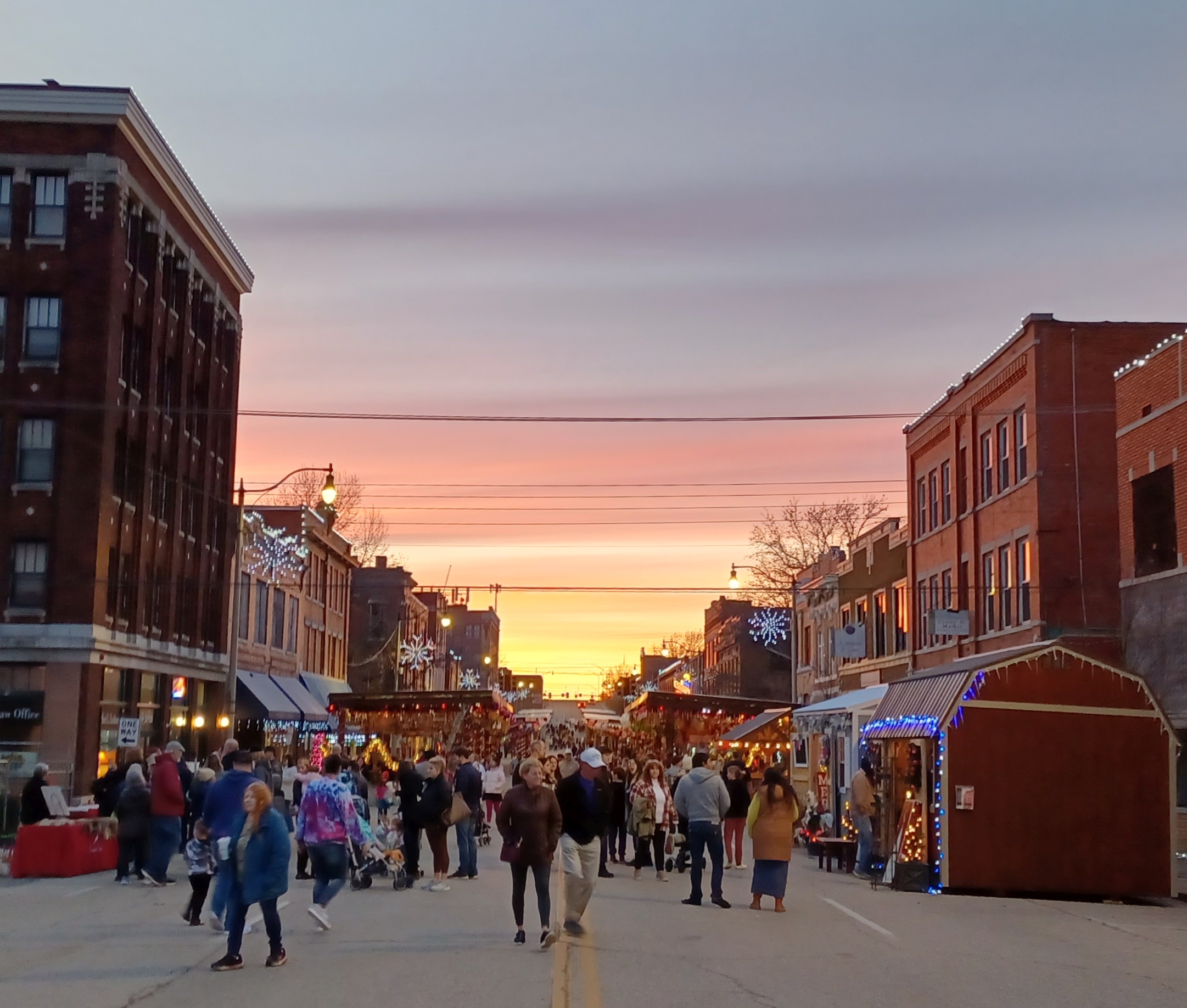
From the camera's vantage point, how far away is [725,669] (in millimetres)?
100812

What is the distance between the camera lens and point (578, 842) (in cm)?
1453

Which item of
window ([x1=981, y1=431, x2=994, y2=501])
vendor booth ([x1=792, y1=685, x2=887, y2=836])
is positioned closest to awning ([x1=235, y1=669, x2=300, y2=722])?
vendor booth ([x1=792, y1=685, x2=887, y2=836])

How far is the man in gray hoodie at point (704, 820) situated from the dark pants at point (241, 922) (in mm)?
7120

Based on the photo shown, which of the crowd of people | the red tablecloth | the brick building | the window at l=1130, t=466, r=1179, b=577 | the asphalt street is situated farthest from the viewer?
the window at l=1130, t=466, r=1179, b=577

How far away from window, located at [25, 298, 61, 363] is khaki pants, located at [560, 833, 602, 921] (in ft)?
88.2

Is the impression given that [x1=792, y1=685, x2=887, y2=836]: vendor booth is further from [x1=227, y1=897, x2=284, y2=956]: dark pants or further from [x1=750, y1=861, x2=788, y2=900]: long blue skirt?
[x1=227, y1=897, x2=284, y2=956]: dark pants

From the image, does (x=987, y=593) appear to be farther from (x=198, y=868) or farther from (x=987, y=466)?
(x=198, y=868)

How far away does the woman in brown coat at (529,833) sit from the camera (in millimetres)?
14086

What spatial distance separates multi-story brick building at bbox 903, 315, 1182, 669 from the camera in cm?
3262

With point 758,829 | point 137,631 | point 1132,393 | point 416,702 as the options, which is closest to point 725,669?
point 416,702

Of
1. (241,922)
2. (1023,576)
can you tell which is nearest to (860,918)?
(241,922)

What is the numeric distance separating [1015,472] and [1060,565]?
3057 millimetres

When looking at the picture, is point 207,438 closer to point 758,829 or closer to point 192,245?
point 192,245

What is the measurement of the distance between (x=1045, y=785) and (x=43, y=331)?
86.9 feet
